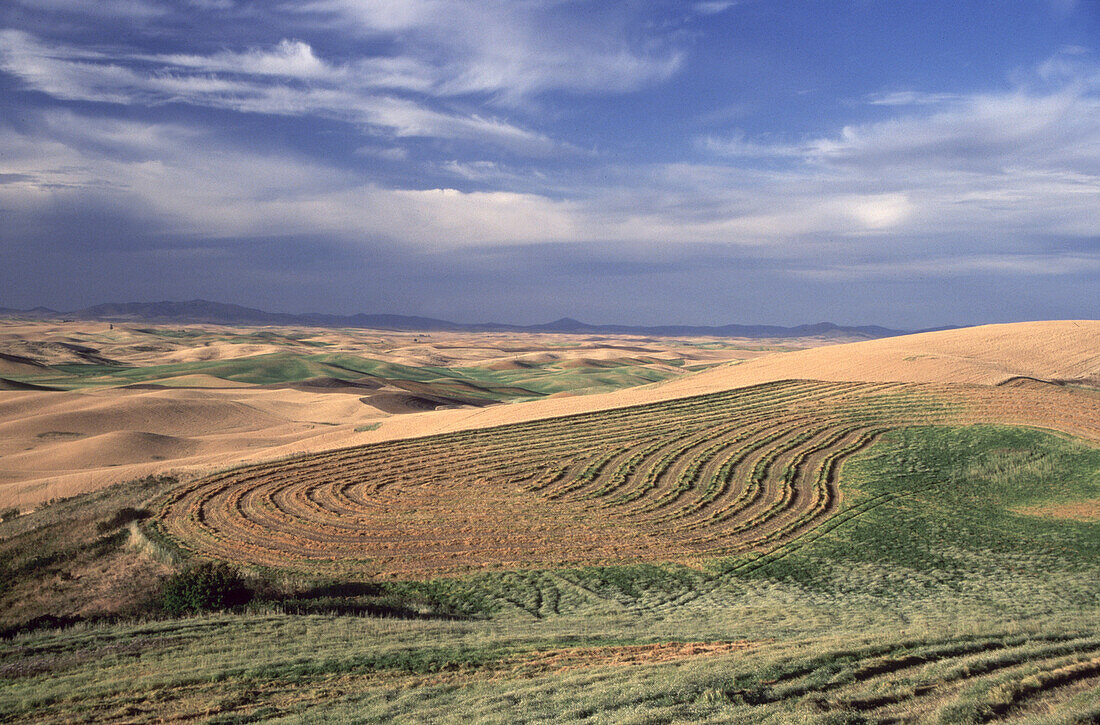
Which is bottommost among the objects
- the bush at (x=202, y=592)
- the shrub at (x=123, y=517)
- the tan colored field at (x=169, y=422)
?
the tan colored field at (x=169, y=422)

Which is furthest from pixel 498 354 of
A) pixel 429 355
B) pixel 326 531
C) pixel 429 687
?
pixel 429 687

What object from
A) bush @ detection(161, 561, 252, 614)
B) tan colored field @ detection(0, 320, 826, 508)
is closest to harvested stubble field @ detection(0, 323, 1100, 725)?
bush @ detection(161, 561, 252, 614)

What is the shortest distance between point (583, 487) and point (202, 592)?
597 inches

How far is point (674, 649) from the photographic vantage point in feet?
42.6

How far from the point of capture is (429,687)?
1110 cm

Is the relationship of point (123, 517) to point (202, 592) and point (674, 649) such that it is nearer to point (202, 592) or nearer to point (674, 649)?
point (202, 592)

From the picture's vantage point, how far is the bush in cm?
1612

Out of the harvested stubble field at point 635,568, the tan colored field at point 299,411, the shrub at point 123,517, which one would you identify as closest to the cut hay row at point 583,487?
the harvested stubble field at point 635,568

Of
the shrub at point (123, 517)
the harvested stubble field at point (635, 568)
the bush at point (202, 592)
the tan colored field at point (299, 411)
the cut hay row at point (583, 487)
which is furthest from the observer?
the tan colored field at point (299, 411)

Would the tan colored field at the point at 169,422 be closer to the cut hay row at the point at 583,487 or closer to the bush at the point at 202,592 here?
the cut hay row at the point at 583,487

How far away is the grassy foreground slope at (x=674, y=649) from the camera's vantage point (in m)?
9.72

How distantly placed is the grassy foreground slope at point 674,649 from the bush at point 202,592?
2.96ft

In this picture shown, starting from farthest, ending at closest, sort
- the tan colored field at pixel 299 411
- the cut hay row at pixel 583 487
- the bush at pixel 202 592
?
1. the tan colored field at pixel 299 411
2. the cut hay row at pixel 583 487
3. the bush at pixel 202 592

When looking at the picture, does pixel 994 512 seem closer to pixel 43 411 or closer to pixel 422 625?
pixel 422 625
